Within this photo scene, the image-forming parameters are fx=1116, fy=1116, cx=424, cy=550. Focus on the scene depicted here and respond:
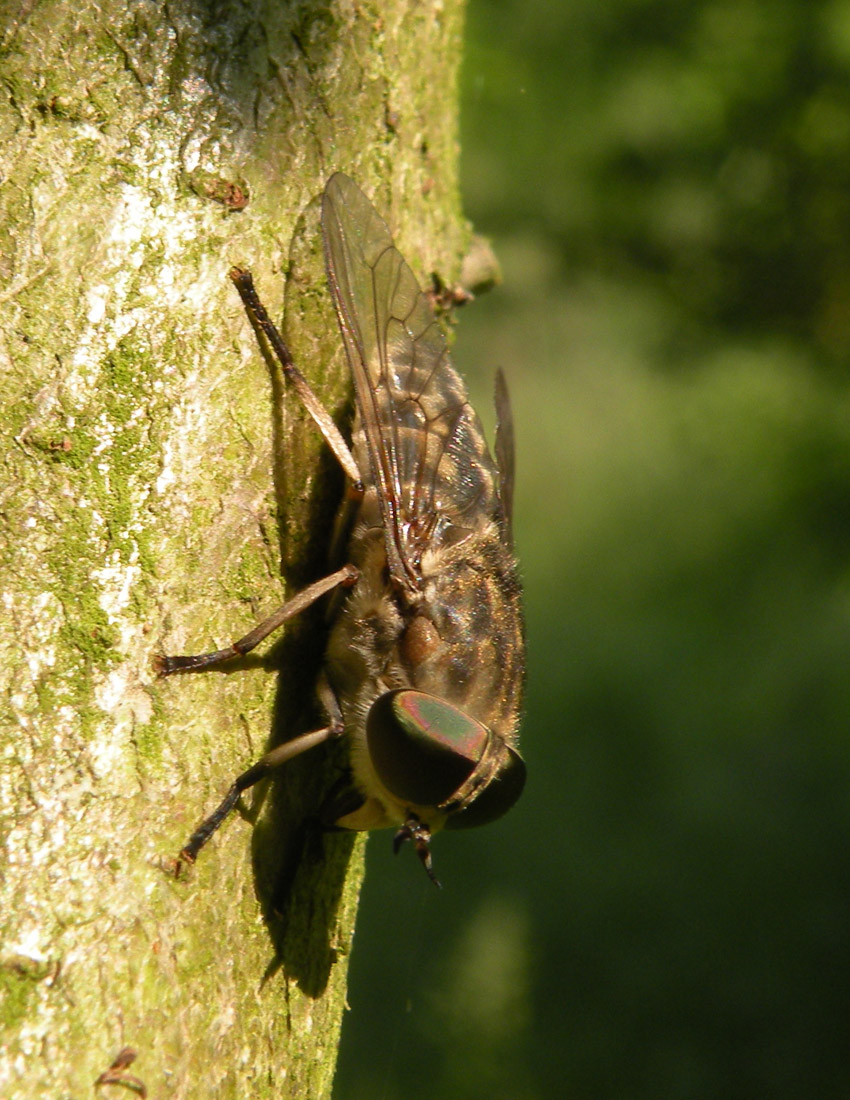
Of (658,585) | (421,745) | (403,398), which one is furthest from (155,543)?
(658,585)

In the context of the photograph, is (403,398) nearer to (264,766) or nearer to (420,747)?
(420,747)

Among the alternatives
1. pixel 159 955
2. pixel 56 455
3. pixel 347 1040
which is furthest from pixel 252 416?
pixel 347 1040

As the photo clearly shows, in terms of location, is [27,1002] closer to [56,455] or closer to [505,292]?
[56,455]

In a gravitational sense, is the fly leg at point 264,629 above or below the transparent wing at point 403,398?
below

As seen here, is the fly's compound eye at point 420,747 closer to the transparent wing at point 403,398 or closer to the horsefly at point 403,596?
the horsefly at point 403,596

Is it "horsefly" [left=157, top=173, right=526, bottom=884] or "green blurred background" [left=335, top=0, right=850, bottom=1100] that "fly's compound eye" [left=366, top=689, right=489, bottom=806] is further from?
"green blurred background" [left=335, top=0, right=850, bottom=1100]

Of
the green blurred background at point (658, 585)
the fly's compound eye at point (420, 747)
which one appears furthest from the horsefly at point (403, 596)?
the green blurred background at point (658, 585)

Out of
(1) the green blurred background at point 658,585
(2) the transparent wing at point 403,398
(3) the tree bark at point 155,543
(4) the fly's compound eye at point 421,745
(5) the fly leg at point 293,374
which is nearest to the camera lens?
(3) the tree bark at point 155,543

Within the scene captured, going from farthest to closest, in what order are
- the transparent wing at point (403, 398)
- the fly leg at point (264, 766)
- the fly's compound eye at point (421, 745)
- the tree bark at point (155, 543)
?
the transparent wing at point (403, 398), the fly's compound eye at point (421, 745), the fly leg at point (264, 766), the tree bark at point (155, 543)
